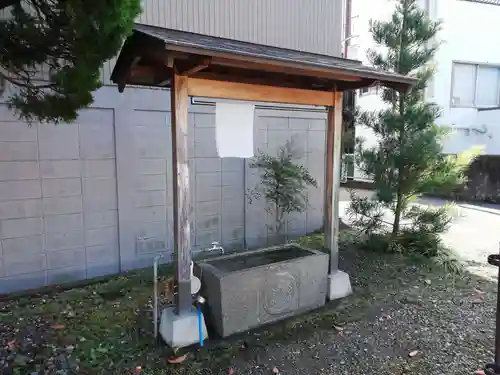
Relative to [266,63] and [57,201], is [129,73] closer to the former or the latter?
[266,63]

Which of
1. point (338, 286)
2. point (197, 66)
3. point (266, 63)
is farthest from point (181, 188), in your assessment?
point (338, 286)

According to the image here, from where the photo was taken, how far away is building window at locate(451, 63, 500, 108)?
11.8 metres

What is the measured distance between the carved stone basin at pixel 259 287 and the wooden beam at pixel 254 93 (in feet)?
5.21

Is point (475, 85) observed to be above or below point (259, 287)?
above

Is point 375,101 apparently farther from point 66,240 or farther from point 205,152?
point 66,240

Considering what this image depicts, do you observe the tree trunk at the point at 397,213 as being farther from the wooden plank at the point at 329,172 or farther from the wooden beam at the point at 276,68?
the wooden beam at the point at 276,68

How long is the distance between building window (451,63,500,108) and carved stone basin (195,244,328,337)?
10495 mm

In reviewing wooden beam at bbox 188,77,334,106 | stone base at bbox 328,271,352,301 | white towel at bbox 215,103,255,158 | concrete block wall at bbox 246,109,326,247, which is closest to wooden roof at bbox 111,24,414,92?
wooden beam at bbox 188,77,334,106

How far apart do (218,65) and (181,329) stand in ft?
7.66

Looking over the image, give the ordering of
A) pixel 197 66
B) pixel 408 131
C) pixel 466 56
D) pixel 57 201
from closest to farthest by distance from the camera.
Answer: pixel 197 66 → pixel 57 201 → pixel 408 131 → pixel 466 56

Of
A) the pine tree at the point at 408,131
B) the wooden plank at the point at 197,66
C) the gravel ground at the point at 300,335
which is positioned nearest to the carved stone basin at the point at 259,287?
the gravel ground at the point at 300,335

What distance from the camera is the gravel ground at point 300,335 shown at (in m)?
2.85

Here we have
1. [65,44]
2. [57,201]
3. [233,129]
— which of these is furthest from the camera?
[57,201]

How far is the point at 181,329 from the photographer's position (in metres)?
3.06
